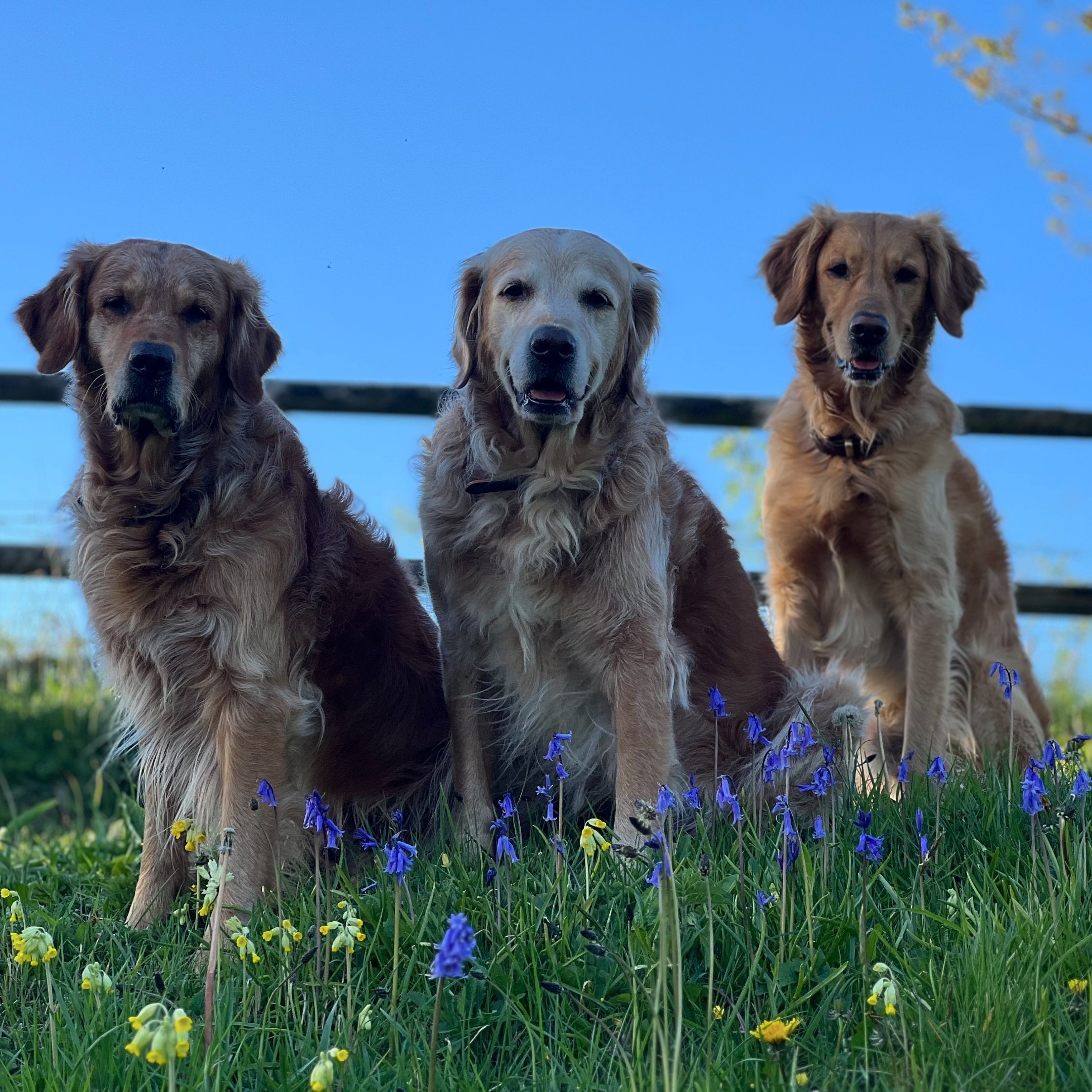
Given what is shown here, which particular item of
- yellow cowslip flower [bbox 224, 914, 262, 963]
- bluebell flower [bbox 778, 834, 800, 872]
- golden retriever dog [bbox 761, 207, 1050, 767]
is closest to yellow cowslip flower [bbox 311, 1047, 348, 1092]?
yellow cowslip flower [bbox 224, 914, 262, 963]

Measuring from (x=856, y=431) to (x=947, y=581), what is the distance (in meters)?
0.66

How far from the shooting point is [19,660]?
27.4 ft

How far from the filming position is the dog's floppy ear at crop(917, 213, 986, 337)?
4730 mm

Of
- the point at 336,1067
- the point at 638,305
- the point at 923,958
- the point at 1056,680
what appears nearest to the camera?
the point at 336,1067

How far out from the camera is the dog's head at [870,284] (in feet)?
14.8

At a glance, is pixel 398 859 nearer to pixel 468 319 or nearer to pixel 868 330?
pixel 468 319

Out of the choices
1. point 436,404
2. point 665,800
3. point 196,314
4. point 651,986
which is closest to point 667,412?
point 436,404

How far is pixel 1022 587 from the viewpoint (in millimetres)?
8148

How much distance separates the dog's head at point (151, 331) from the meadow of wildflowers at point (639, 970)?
1259 mm

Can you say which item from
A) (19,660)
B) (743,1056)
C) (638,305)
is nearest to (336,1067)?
(743,1056)

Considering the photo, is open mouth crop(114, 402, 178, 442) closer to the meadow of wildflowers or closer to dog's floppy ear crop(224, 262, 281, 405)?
dog's floppy ear crop(224, 262, 281, 405)

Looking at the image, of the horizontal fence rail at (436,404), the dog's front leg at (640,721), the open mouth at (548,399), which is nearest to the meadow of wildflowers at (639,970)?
the dog's front leg at (640,721)

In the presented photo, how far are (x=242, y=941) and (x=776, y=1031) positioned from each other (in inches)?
37.8

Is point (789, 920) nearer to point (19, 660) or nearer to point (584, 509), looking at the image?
point (584, 509)
